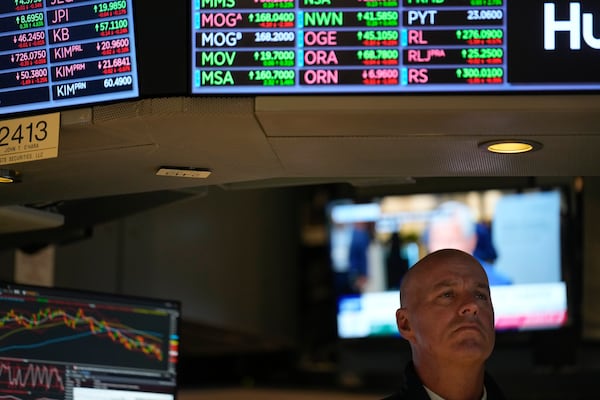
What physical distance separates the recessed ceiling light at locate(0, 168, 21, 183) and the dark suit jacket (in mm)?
1371

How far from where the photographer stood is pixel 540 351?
6.53 meters

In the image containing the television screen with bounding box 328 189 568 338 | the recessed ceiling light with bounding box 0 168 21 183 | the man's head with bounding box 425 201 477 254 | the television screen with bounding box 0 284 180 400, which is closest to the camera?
the recessed ceiling light with bounding box 0 168 21 183

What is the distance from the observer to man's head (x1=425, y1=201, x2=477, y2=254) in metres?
6.61

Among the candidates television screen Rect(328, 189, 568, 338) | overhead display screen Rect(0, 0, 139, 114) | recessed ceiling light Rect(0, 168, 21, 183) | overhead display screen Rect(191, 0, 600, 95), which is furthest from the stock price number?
television screen Rect(328, 189, 568, 338)

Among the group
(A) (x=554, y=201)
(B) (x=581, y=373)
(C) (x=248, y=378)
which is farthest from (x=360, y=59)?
(C) (x=248, y=378)

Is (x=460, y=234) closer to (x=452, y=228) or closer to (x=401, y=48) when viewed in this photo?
(x=452, y=228)

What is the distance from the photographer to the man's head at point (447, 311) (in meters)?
2.64

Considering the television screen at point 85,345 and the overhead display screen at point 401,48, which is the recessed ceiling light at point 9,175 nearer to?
the television screen at point 85,345

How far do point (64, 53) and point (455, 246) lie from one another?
3917 mm

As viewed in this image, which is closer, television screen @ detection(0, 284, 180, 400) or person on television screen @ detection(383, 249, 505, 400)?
person on television screen @ detection(383, 249, 505, 400)

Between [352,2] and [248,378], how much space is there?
5594 mm

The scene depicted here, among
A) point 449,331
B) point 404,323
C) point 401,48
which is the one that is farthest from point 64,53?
point 449,331

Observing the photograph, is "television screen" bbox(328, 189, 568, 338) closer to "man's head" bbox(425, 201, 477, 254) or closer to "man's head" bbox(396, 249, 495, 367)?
"man's head" bbox(425, 201, 477, 254)

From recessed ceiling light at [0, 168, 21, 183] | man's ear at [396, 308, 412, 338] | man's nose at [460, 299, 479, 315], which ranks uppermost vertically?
recessed ceiling light at [0, 168, 21, 183]
